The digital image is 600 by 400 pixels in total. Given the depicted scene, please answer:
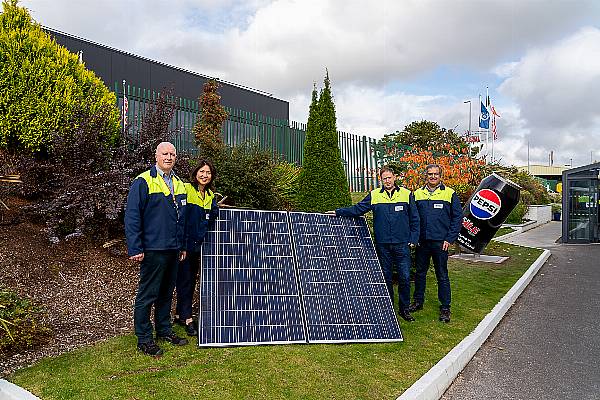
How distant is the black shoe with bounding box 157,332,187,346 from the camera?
17.9 ft

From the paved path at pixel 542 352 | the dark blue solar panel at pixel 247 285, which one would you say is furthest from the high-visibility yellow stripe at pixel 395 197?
the paved path at pixel 542 352

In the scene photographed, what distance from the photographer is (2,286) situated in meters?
6.08

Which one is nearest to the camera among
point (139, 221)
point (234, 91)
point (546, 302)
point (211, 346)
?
point (139, 221)

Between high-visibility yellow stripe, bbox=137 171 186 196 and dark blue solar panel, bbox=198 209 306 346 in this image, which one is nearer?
high-visibility yellow stripe, bbox=137 171 186 196

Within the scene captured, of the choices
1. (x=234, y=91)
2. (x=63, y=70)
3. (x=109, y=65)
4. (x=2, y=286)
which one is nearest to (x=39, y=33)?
(x=63, y=70)

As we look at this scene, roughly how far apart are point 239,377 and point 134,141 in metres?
5.18

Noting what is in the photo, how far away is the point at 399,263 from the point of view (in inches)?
265

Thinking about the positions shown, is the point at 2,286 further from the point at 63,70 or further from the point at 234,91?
the point at 234,91

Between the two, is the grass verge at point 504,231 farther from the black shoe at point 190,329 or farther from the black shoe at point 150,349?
the black shoe at point 150,349

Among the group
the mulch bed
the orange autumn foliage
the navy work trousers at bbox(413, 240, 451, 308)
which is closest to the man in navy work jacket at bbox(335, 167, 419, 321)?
the navy work trousers at bbox(413, 240, 451, 308)

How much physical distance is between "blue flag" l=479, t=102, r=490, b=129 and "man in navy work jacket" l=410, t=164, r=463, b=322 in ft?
101

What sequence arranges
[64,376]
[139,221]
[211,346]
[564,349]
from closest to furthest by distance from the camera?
[64,376] → [139,221] → [211,346] → [564,349]

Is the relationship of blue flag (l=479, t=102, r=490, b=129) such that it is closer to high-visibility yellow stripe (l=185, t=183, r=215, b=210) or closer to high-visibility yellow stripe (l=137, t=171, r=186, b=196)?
high-visibility yellow stripe (l=185, t=183, r=215, b=210)

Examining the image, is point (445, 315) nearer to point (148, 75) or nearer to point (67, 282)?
point (67, 282)
